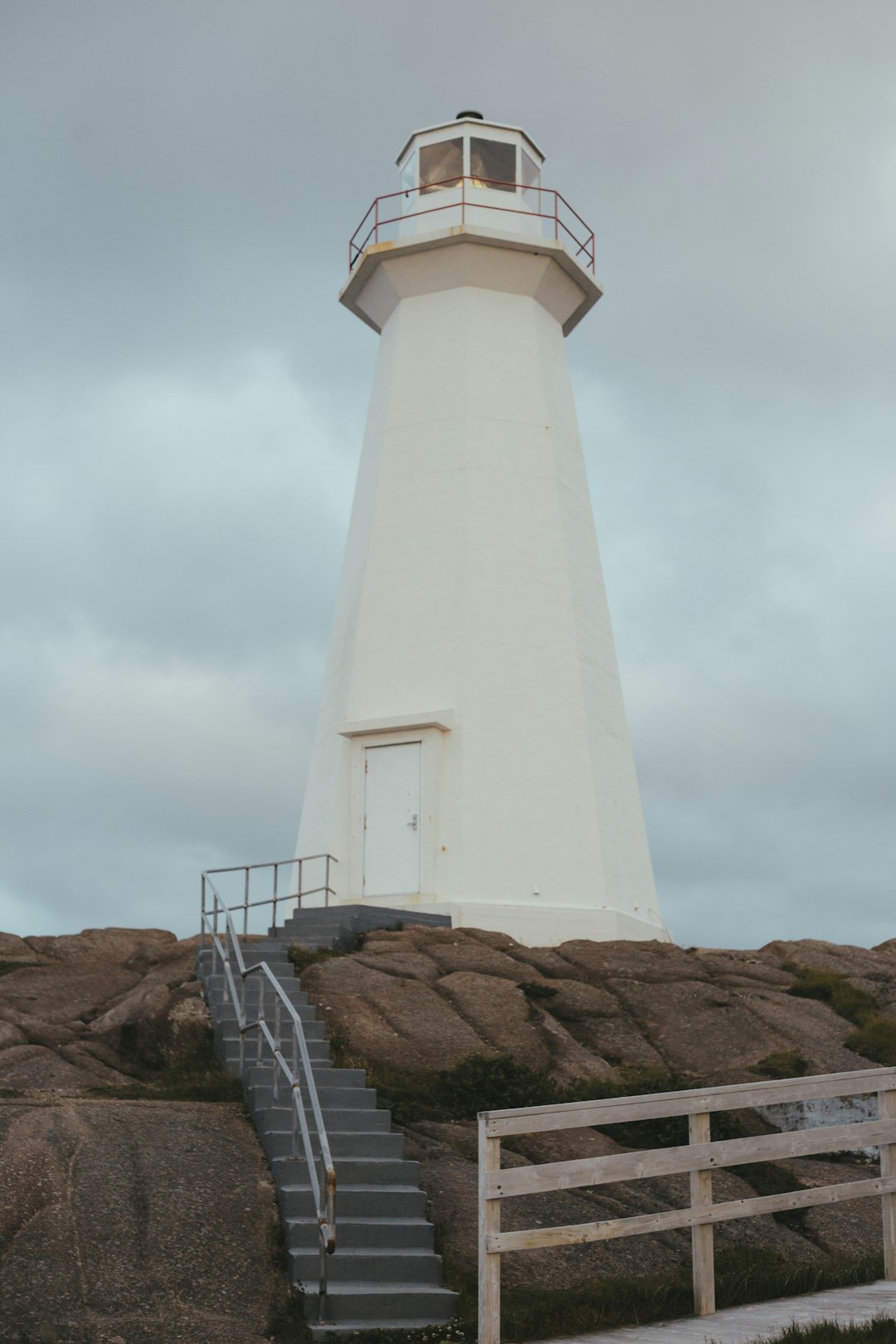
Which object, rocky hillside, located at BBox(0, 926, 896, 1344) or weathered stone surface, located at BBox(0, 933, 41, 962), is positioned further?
weathered stone surface, located at BBox(0, 933, 41, 962)

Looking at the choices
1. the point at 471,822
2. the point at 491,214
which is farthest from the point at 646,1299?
the point at 491,214

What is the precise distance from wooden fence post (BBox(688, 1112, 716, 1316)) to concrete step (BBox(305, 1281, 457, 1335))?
1672mm

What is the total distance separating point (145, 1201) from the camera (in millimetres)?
10062

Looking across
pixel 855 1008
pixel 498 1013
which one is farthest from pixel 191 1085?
pixel 855 1008

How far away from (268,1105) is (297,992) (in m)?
3.44

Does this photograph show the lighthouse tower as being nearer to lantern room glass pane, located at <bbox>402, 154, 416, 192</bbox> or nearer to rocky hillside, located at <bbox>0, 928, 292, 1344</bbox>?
lantern room glass pane, located at <bbox>402, 154, 416, 192</bbox>

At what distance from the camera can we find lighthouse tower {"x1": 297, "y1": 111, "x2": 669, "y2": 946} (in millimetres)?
20766

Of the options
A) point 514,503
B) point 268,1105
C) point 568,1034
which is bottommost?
point 268,1105

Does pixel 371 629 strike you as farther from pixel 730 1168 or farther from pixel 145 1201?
pixel 145 1201

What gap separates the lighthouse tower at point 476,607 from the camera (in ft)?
68.1

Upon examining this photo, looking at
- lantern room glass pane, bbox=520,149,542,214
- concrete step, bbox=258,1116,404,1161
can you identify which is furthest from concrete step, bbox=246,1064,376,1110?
lantern room glass pane, bbox=520,149,542,214

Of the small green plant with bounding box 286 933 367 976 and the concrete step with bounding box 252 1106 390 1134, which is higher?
the small green plant with bounding box 286 933 367 976

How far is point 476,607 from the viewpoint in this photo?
2181cm

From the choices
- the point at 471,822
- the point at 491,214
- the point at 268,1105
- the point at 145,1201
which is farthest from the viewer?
the point at 491,214
